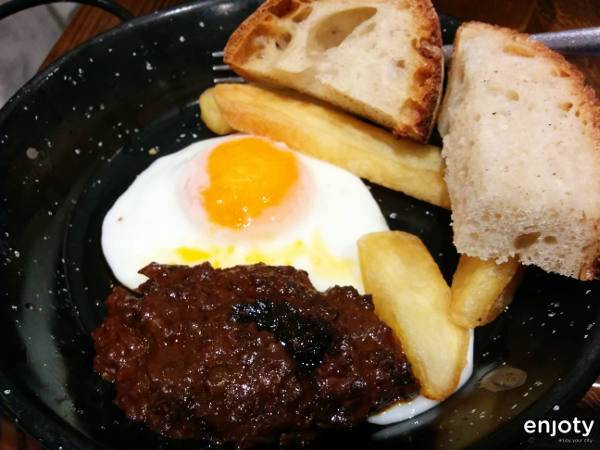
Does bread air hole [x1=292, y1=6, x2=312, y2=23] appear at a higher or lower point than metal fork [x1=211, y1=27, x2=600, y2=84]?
higher

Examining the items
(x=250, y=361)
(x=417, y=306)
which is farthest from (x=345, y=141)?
(x=250, y=361)

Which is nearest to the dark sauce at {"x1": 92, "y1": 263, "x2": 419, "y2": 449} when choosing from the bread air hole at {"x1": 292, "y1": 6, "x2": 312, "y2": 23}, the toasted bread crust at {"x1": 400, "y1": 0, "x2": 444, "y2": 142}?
the toasted bread crust at {"x1": 400, "y1": 0, "x2": 444, "y2": 142}

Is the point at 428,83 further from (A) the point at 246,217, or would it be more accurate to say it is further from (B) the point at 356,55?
(A) the point at 246,217

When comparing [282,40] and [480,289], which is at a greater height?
[282,40]

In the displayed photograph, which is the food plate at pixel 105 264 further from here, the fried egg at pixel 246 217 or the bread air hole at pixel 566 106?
the bread air hole at pixel 566 106

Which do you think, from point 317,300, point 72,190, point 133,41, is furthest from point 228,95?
point 317,300

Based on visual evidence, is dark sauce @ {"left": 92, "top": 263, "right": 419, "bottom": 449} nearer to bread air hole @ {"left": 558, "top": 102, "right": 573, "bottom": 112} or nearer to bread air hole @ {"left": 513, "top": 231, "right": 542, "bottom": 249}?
bread air hole @ {"left": 513, "top": 231, "right": 542, "bottom": 249}
